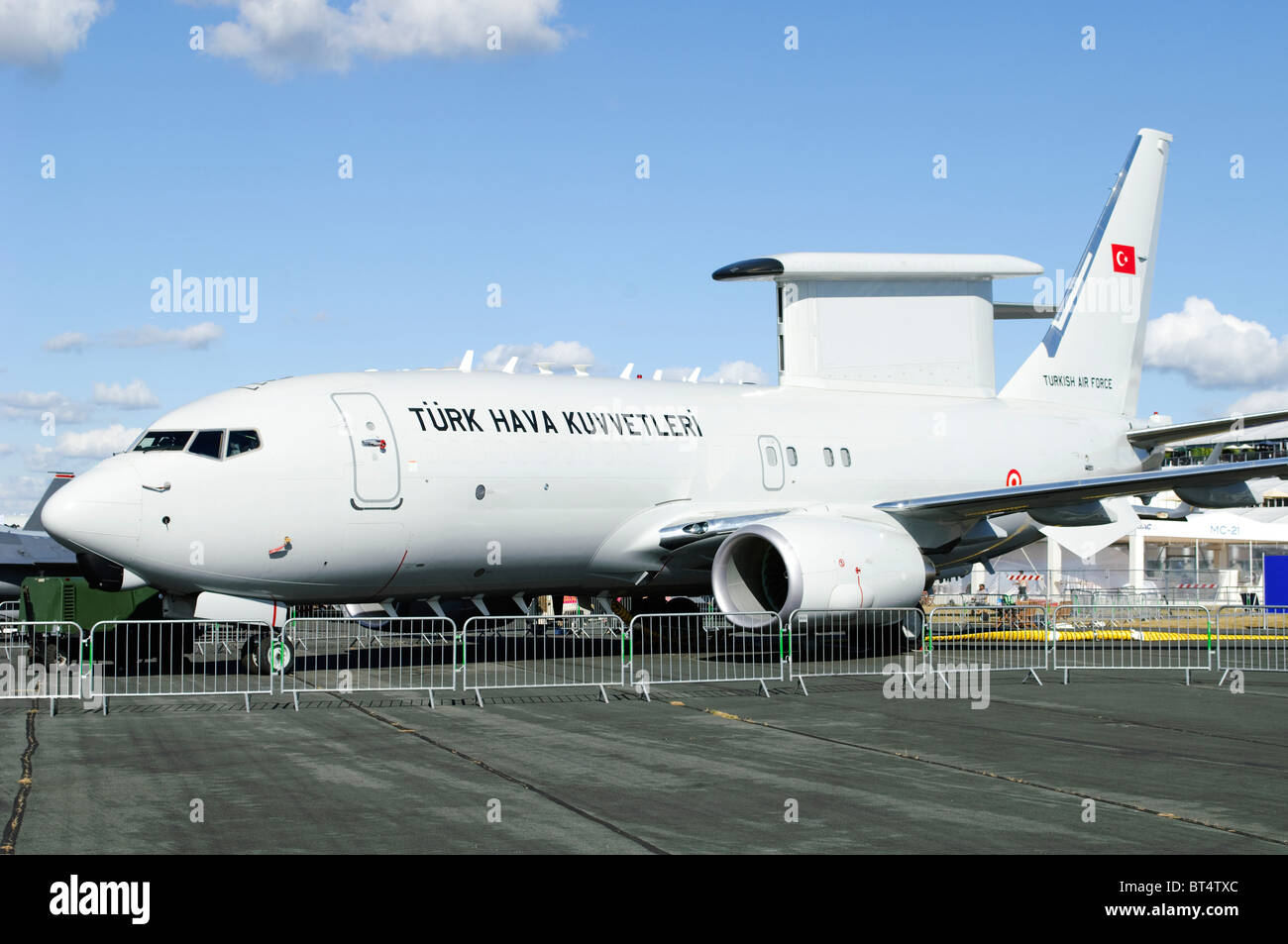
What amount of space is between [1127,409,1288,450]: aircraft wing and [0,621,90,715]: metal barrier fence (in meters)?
Answer: 17.1

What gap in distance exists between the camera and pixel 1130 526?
76.9ft

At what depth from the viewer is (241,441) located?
1539 cm

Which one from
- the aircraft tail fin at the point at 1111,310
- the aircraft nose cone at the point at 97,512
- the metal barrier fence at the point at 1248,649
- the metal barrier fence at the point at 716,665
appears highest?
the aircraft tail fin at the point at 1111,310

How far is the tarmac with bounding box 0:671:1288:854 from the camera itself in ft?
22.6

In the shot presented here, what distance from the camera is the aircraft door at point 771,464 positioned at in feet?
66.3

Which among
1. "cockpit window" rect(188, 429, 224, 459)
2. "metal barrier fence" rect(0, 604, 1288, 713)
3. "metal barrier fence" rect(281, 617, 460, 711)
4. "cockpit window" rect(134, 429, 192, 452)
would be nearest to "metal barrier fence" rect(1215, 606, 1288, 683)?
"metal barrier fence" rect(0, 604, 1288, 713)

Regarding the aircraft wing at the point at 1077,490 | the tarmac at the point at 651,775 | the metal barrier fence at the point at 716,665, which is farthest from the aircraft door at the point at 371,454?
the aircraft wing at the point at 1077,490

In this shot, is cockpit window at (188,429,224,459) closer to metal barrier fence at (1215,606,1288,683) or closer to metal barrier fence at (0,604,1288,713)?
metal barrier fence at (0,604,1288,713)

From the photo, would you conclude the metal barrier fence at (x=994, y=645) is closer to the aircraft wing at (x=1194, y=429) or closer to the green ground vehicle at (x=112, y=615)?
the aircraft wing at (x=1194, y=429)

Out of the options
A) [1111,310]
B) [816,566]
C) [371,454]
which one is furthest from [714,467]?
[1111,310]

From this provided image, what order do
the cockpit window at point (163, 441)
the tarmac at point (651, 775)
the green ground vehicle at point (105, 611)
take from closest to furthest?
the tarmac at point (651, 775)
the cockpit window at point (163, 441)
the green ground vehicle at point (105, 611)

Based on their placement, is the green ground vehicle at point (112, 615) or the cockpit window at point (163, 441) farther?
the green ground vehicle at point (112, 615)

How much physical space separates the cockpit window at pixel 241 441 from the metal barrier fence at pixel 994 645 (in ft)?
27.4
